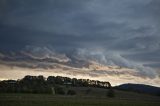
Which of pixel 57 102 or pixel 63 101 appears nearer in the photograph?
pixel 57 102

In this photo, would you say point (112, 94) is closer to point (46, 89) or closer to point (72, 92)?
point (72, 92)

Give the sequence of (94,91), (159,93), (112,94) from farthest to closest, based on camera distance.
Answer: (159,93), (94,91), (112,94)

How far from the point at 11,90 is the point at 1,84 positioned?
35.2 m

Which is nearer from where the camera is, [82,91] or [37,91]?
[37,91]

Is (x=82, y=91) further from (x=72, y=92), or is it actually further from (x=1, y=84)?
(x=1, y=84)

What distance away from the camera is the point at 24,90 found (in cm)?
15025

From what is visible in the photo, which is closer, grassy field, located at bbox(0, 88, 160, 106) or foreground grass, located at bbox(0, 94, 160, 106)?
foreground grass, located at bbox(0, 94, 160, 106)

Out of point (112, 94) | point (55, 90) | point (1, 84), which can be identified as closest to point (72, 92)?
point (55, 90)

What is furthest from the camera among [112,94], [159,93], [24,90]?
[159,93]

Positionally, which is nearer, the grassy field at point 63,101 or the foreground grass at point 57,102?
the foreground grass at point 57,102

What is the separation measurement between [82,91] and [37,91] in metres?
31.1

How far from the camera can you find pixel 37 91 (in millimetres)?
150000

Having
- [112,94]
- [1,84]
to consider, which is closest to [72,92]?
[112,94]

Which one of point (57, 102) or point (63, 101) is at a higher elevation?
point (63, 101)
